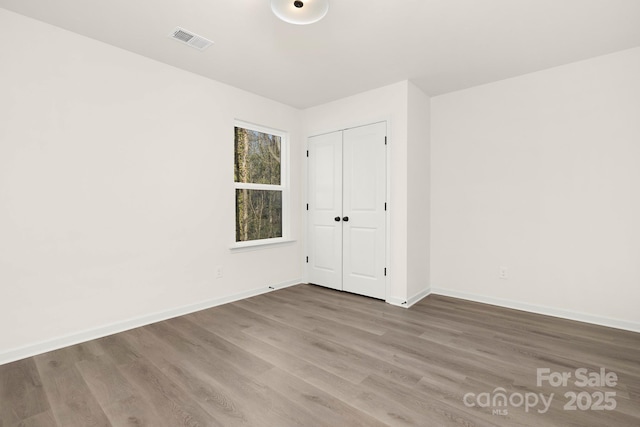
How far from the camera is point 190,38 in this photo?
8.84ft

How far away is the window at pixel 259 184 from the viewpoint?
396cm

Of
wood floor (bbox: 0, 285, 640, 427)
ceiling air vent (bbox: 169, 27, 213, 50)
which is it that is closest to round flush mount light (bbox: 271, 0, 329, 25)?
ceiling air vent (bbox: 169, 27, 213, 50)

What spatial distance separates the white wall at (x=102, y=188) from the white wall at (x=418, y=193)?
2149 mm

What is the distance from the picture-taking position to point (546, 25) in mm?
2500

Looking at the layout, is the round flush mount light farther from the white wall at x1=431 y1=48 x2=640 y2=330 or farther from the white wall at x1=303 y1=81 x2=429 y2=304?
the white wall at x1=431 y1=48 x2=640 y2=330

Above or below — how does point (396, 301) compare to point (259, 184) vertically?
below

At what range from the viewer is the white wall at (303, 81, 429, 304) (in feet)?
11.8

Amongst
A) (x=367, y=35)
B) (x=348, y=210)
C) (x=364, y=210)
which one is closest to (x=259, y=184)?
(x=348, y=210)

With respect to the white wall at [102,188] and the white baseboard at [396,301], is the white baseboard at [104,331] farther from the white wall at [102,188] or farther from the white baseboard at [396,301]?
the white baseboard at [396,301]

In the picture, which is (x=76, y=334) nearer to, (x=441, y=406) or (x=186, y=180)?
(x=186, y=180)

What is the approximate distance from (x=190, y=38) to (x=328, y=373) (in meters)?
2.97

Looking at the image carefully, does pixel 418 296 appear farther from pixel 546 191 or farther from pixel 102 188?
pixel 102 188

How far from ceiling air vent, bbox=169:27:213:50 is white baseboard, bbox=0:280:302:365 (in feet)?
8.56

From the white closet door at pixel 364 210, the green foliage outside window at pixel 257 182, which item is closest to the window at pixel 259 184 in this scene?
the green foliage outside window at pixel 257 182
